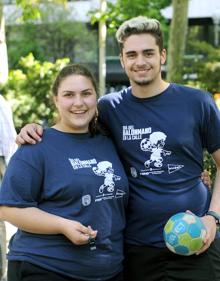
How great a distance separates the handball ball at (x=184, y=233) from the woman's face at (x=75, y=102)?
30.4 inches

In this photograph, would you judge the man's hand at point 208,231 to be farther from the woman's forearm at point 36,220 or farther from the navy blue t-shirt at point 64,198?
the woman's forearm at point 36,220

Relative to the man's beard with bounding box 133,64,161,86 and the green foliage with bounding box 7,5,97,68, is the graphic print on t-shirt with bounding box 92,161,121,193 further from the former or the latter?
the green foliage with bounding box 7,5,97,68

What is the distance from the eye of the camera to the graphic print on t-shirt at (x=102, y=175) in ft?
10.3

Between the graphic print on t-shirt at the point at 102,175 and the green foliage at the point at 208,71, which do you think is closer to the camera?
the graphic print on t-shirt at the point at 102,175

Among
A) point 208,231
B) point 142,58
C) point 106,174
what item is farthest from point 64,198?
point 142,58

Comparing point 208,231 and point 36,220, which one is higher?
point 36,220

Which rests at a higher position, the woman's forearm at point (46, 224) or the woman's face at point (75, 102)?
the woman's face at point (75, 102)

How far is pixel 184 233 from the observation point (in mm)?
3104

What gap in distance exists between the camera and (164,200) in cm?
341

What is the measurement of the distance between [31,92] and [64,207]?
12751 millimetres

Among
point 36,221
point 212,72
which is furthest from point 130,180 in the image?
point 212,72

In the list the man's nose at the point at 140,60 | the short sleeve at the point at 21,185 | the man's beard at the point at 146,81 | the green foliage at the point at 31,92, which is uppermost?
the man's nose at the point at 140,60

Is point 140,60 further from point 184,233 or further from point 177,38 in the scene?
point 177,38

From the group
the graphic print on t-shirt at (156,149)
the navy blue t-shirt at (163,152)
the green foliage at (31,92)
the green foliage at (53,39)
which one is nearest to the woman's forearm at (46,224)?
the navy blue t-shirt at (163,152)
